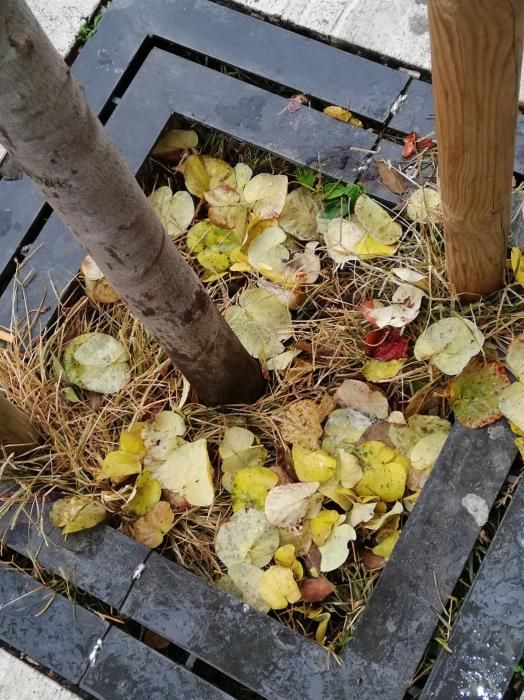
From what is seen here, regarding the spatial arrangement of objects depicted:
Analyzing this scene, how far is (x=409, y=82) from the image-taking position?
1510 millimetres

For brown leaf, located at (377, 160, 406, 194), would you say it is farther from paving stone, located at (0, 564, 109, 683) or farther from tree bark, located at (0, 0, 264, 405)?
paving stone, located at (0, 564, 109, 683)

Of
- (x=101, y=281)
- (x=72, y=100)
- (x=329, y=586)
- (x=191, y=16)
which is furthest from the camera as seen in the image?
(x=191, y=16)

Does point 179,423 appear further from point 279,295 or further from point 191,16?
point 191,16

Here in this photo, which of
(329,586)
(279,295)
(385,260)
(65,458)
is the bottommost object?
(65,458)

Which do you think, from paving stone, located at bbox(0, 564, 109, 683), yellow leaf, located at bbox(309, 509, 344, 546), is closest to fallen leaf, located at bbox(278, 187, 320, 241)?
yellow leaf, located at bbox(309, 509, 344, 546)

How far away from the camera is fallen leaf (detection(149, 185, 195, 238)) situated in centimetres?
157

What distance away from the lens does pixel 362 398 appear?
4.51 ft

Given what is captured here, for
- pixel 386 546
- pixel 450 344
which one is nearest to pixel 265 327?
pixel 450 344

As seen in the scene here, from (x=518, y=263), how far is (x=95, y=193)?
2.56 feet

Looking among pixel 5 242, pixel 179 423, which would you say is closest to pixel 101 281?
pixel 5 242

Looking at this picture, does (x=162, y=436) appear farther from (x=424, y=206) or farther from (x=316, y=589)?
(x=424, y=206)

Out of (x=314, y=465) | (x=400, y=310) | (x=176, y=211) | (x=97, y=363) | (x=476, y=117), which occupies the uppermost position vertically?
(x=476, y=117)

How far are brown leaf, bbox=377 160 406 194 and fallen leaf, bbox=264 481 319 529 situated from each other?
1.85ft

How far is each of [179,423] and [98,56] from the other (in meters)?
0.82
